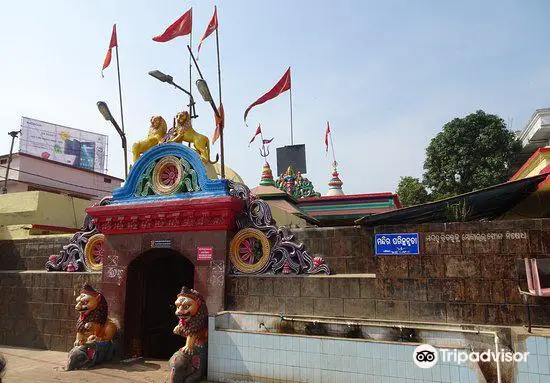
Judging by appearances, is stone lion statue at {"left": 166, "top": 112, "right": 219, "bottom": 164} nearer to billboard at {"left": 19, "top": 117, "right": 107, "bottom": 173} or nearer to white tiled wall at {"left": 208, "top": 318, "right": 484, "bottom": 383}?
white tiled wall at {"left": 208, "top": 318, "right": 484, "bottom": 383}

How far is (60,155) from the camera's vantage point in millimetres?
40062

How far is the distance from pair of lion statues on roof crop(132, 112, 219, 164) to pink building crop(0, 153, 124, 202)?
56.3 feet

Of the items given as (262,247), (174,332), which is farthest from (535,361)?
(174,332)

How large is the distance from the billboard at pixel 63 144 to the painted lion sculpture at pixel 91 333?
30292mm

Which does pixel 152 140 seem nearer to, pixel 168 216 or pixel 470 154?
pixel 168 216

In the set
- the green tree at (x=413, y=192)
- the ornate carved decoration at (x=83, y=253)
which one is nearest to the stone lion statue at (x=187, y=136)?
the ornate carved decoration at (x=83, y=253)

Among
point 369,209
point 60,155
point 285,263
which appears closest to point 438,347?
point 285,263

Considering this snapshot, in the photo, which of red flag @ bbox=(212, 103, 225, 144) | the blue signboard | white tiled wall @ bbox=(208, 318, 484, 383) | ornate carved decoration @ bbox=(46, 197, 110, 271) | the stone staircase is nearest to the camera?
white tiled wall @ bbox=(208, 318, 484, 383)

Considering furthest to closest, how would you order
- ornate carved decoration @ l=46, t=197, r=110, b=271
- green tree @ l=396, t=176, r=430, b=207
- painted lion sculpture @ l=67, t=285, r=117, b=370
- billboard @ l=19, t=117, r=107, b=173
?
billboard @ l=19, t=117, r=107, b=173
green tree @ l=396, t=176, r=430, b=207
ornate carved decoration @ l=46, t=197, r=110, b=271
painted lion sculpture @ l=67, t=285, r=117, b=370

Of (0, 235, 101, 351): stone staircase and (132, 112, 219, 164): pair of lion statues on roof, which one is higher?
(132, 112, 219, 164): pair of lion statues on roof

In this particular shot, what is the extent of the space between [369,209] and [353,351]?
10959 millimetres

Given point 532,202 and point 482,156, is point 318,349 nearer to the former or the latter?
point 532,202

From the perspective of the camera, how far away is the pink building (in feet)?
78.0

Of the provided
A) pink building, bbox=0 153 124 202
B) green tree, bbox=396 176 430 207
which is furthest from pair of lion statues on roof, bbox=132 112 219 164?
green tree, bbox=396 176 430 207
